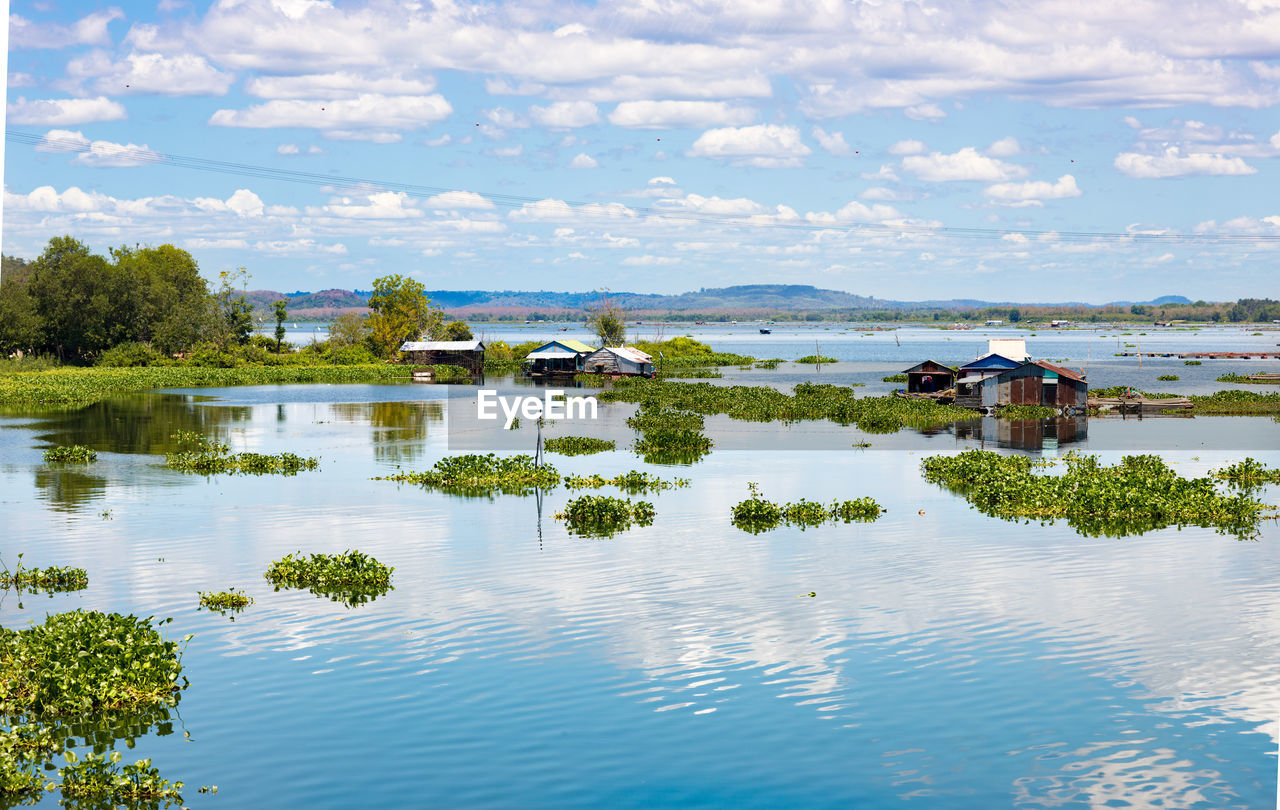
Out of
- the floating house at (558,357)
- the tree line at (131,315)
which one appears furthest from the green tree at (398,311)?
the floating house at (558,357)

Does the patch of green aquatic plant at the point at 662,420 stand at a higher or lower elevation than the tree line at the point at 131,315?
lower

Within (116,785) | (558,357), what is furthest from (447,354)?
(116,785)

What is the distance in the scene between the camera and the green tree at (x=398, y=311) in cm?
14162

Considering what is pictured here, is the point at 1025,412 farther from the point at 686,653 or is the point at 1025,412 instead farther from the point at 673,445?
the point at 686,653

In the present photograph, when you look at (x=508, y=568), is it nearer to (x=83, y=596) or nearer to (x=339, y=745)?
(x=83, y=596)

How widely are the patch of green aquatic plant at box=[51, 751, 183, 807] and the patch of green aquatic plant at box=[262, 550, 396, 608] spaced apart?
1043cm

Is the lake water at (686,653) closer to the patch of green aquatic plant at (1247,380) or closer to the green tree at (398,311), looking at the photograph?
the patch of green aquatic plant at (1247,380)

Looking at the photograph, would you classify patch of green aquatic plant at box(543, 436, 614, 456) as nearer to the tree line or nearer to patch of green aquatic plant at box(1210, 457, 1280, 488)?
patch of green aquatic plant at box(1210, 457, 1280, 488)

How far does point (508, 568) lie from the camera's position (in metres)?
28.8

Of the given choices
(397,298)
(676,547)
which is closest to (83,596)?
(676,547)

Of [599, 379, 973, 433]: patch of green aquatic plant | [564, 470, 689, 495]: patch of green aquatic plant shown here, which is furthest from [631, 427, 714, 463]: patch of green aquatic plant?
[599, 379, 973, 433]: patch of green aquatic plant

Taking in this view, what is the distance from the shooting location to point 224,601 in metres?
25.0

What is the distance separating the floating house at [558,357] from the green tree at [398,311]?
83.2 feet

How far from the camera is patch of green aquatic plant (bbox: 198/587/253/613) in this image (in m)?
24.7
